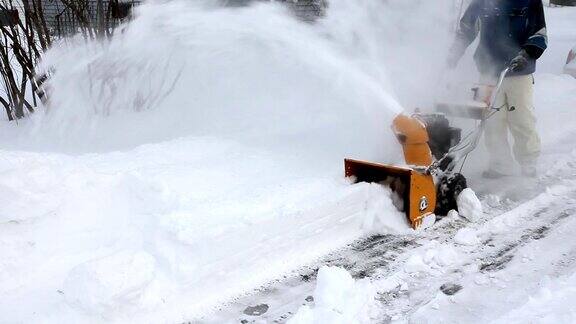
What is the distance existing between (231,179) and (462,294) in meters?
2.02

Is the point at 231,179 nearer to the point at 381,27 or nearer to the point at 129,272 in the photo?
the point at 129,272

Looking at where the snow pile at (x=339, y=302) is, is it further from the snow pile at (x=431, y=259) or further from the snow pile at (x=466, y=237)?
the snow pile at (x=466, y=237)

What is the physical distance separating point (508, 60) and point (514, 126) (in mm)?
612

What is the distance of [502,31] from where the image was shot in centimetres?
504

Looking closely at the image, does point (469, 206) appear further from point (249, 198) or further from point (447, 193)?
point (249, 198)

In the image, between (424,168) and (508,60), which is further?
(508,60)

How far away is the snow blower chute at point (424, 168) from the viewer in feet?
12.8

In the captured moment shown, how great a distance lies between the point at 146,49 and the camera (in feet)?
21.3

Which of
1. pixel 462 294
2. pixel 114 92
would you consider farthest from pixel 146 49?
pixel 462 294

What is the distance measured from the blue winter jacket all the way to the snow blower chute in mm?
732

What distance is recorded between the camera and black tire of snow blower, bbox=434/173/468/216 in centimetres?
418

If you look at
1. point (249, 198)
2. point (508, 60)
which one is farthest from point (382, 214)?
point (508, 60)

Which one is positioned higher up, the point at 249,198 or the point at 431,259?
the point at 249,198

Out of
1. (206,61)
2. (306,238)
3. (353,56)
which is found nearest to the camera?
(306,238)
